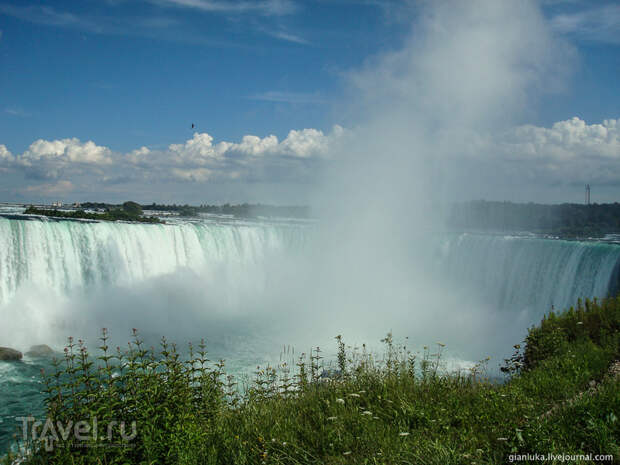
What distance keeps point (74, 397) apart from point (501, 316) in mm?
20080

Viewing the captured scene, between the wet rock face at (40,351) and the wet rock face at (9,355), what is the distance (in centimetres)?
50

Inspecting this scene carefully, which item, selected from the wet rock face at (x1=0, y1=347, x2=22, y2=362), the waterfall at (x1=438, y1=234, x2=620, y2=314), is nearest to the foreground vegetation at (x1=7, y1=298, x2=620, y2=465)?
the wet rock face at (x1=0, y1=347, x2=22, y2=362)

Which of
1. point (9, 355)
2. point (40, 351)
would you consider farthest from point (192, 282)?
point (9, 355)

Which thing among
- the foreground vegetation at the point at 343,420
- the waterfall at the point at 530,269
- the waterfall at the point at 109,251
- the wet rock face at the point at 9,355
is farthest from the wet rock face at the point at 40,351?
the waterfall at the point at 530,269

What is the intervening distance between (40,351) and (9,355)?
913mm

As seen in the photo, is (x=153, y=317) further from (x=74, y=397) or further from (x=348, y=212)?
(x=348, y=212)

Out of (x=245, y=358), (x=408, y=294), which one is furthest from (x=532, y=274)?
(x=245, y=358)

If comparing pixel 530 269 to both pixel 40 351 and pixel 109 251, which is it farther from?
pixel 40 351

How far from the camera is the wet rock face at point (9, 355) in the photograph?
41.1 feet

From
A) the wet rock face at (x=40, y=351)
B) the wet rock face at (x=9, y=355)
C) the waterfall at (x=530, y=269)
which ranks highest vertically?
the waterfall at (x=530, y=269)

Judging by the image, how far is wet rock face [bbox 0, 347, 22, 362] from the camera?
1253 cm

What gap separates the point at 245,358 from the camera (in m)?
13.9

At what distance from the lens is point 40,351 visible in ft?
44.1

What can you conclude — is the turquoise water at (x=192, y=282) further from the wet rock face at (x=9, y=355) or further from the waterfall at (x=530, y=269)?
the wet rock face at (x=9, y=355)
